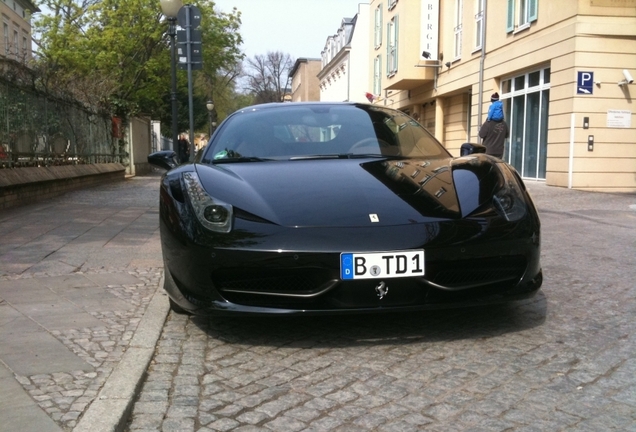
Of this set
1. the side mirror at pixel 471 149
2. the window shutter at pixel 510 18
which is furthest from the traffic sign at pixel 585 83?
the side mirror at pixel 471 149

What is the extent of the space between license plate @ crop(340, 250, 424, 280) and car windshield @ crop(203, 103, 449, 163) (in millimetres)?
1276

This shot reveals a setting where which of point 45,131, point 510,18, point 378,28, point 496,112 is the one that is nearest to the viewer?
point 45,131

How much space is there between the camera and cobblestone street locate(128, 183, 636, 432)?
2.40 metres

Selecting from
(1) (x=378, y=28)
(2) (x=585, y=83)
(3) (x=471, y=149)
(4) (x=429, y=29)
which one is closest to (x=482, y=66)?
(4) (x=429, y=29)

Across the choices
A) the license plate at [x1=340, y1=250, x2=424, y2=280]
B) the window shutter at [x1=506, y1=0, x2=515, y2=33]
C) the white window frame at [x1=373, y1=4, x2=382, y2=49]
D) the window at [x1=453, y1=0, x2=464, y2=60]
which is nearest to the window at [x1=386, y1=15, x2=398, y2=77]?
the white window frame at [x1=373, y1=4, x2=382, y2=49]

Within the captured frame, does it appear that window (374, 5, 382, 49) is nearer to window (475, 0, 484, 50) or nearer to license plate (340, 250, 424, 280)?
window (475, 0, 484, 50)

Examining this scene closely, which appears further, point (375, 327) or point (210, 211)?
point (375, 327)

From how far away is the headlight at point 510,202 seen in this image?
3.25 metres

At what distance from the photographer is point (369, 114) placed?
15.5ft

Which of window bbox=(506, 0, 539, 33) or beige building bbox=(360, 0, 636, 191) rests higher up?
window bbox=(506, 0, 539, 33)

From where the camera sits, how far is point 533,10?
1630 centimetres

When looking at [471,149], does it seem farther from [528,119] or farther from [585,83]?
[528,119]

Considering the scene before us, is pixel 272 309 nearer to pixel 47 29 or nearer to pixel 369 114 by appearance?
pixel 369 114

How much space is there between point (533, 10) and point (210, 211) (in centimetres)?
1531
